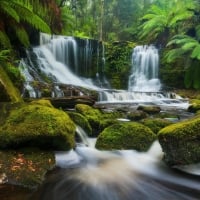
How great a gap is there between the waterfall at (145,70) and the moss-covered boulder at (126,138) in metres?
10.7

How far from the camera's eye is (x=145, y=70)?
16062 millimetres

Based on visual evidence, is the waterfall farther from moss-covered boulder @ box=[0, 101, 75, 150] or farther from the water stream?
moss-covered boulder @ box=[0, 101, 75, 150]

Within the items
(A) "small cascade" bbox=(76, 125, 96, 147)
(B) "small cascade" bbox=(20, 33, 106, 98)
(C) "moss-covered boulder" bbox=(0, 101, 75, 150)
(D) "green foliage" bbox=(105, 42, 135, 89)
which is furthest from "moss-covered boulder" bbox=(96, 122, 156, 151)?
(D) "green foliage" bbox=(105, 42, 135, 89)

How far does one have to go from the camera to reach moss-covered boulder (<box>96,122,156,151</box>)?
4.59 m

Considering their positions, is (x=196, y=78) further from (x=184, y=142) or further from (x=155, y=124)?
(x=184, y=142)

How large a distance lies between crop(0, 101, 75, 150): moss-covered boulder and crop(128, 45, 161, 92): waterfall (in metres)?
11.3

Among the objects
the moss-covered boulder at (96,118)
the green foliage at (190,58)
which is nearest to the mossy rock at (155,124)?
the moss-covered boulder at (96,118)

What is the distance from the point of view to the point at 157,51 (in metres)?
16.6

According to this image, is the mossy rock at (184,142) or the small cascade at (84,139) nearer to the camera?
the mossy rock at (184,142)

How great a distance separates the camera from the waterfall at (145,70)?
1562 centimetres

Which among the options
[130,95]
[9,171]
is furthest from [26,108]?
[130,95]

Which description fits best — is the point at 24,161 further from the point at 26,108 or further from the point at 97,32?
the point at 97,32

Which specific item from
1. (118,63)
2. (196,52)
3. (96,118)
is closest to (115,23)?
(118,63)

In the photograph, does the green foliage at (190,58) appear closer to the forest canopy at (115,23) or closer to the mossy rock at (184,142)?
the forest canopy at (115,23)
